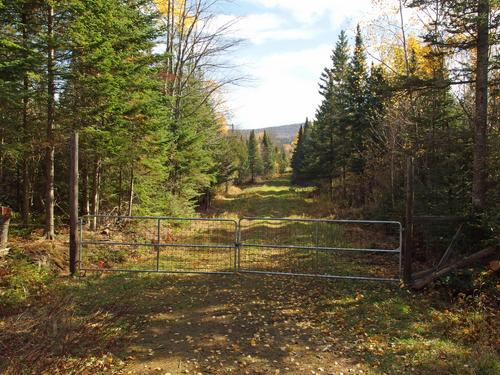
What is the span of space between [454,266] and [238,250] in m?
5.04

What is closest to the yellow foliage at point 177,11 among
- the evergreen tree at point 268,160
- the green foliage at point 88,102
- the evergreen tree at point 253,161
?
the green foliage at point 88,102

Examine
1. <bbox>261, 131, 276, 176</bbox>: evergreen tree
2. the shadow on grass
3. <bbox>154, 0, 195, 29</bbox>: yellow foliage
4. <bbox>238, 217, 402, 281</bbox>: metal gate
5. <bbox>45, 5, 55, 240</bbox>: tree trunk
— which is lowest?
the shadow on grass

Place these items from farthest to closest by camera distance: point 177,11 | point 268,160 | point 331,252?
point 268,160 < point 177,11 < point 331,252

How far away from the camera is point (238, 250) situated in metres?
9.31

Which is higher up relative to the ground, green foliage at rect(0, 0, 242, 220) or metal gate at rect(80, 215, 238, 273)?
green foliage at rect(0, 0, 242, 220)

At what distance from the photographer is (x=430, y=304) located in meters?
7.79

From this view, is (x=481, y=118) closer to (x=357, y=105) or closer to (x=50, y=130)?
(x=50, y=130)

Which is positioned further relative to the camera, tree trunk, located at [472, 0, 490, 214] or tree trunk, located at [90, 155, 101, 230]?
tree trunk, located at [90, 155, 101, 230]

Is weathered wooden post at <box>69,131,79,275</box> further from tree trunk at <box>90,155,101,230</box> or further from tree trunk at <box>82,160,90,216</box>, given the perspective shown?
tree trunk at <box>82,160,90,216</box>

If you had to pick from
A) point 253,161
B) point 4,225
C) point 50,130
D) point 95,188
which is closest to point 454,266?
point 4,225

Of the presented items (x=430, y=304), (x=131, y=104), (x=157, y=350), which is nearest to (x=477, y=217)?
(x=430, y=304)

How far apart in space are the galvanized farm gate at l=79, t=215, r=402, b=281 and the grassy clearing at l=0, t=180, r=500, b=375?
2.81 ft

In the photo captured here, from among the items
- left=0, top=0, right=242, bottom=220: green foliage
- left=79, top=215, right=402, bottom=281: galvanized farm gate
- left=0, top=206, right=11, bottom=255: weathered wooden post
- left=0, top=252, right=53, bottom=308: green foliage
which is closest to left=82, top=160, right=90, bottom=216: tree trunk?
left=0, top=0, right=242, bottom=220: green foliage

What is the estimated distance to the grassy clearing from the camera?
5.20 metres
